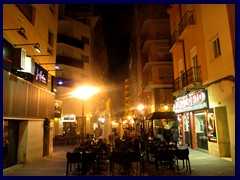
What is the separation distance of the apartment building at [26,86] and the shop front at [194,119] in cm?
997

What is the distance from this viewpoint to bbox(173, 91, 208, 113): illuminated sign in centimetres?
1287

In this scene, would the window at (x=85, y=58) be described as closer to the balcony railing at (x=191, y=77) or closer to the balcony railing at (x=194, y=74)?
the balcony railing at (x=191, y=77)

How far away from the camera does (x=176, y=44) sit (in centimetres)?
1791

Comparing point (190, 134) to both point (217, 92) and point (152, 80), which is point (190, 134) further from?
point (152, 80)

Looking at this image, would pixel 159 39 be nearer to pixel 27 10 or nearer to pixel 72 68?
pixel 72 68

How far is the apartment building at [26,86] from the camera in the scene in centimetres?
938

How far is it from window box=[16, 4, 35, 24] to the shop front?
11.3 m

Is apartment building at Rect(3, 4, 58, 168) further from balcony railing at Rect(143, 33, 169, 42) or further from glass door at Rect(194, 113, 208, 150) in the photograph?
balcony railing at Rect(143, 33, 169, 42)

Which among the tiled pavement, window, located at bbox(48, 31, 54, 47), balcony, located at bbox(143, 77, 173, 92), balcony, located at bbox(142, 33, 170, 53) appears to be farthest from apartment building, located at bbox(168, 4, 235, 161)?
window, located at bbox(48, 31, 54, 47)

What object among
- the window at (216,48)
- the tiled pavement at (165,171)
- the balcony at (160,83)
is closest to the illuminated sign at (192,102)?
the window at (216,48)

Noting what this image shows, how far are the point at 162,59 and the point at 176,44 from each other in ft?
28.7

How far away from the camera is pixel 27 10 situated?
11852mm

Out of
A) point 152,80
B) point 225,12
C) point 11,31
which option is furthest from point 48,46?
point 152,80

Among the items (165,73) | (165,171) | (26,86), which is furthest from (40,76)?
(165,73)
